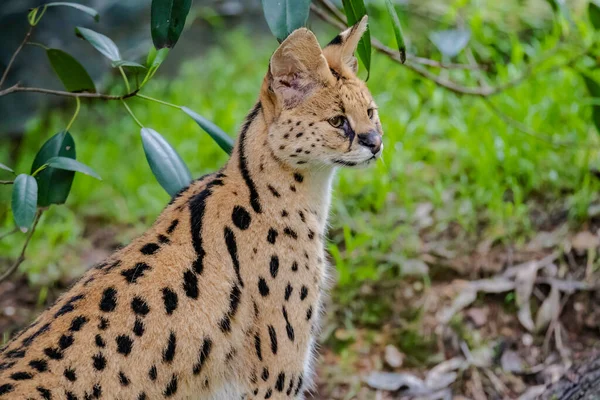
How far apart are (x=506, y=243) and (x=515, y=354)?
773mm

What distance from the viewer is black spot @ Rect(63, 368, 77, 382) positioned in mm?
2869

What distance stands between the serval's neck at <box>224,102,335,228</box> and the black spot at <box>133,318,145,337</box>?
2.42 feet

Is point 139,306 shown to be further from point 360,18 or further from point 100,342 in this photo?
point 360,18

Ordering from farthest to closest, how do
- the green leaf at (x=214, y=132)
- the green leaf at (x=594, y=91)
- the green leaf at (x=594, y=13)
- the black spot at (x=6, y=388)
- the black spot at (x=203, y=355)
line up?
the green leaf at (x=594, y=91) < the green leaf at (x=594, y=13) < the green leaf at (x=214, y=132) < the black spot at (x=203, y=355) < the black spot at (x=6, y=388)

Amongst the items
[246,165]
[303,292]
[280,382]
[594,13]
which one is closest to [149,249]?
[246,165]

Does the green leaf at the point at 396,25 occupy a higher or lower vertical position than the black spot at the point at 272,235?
higher

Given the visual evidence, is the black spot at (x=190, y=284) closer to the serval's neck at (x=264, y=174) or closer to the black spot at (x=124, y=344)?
the black spot at (x=124, y=344)

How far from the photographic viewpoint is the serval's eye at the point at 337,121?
3389mm

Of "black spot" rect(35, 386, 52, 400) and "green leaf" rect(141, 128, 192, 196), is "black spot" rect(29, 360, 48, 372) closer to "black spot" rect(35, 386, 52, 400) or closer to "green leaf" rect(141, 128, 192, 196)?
"black spot" rect(35, 386, 52, 400)

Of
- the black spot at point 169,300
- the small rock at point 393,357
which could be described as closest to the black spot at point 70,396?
the black spot at point 169,300

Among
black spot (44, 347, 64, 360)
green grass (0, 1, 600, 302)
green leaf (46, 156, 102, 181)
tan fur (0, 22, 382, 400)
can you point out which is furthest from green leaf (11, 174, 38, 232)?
green grass (0, 1, 600, 302)

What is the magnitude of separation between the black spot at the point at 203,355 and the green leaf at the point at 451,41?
2.40m

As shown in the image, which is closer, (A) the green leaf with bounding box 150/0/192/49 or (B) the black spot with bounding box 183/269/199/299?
(A) the green leaf with bounding box 150/0/192/49

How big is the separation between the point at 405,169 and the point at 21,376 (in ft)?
12.1
